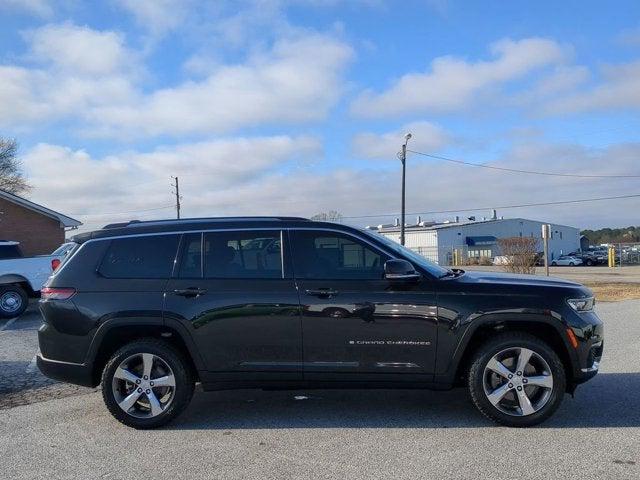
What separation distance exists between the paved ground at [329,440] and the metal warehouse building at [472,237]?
53.8 m

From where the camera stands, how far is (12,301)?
13.7m

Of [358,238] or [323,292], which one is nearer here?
[323,292]

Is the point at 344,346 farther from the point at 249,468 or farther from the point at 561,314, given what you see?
the point at 561,314

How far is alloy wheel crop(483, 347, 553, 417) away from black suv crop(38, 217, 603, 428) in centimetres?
1

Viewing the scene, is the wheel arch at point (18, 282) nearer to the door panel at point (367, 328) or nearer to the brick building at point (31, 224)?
the door panel at point (367, 328)

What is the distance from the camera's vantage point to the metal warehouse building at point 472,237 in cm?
6361

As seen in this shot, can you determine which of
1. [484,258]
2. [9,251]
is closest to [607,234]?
[484,258]

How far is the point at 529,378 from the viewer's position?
5.24 m

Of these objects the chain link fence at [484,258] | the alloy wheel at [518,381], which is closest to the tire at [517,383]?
the alloy wheel at [518,381]

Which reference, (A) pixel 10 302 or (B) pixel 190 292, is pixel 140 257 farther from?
(A) pixel 10 302

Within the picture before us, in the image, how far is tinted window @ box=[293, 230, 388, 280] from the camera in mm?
5441

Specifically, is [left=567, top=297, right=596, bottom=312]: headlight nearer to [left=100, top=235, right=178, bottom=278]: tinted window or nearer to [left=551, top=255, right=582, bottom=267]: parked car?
[left=100, top=235, right=178, bottom=278]: tinted window

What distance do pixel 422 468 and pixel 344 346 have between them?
1.28 meters

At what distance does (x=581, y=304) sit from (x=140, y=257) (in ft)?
13.1
